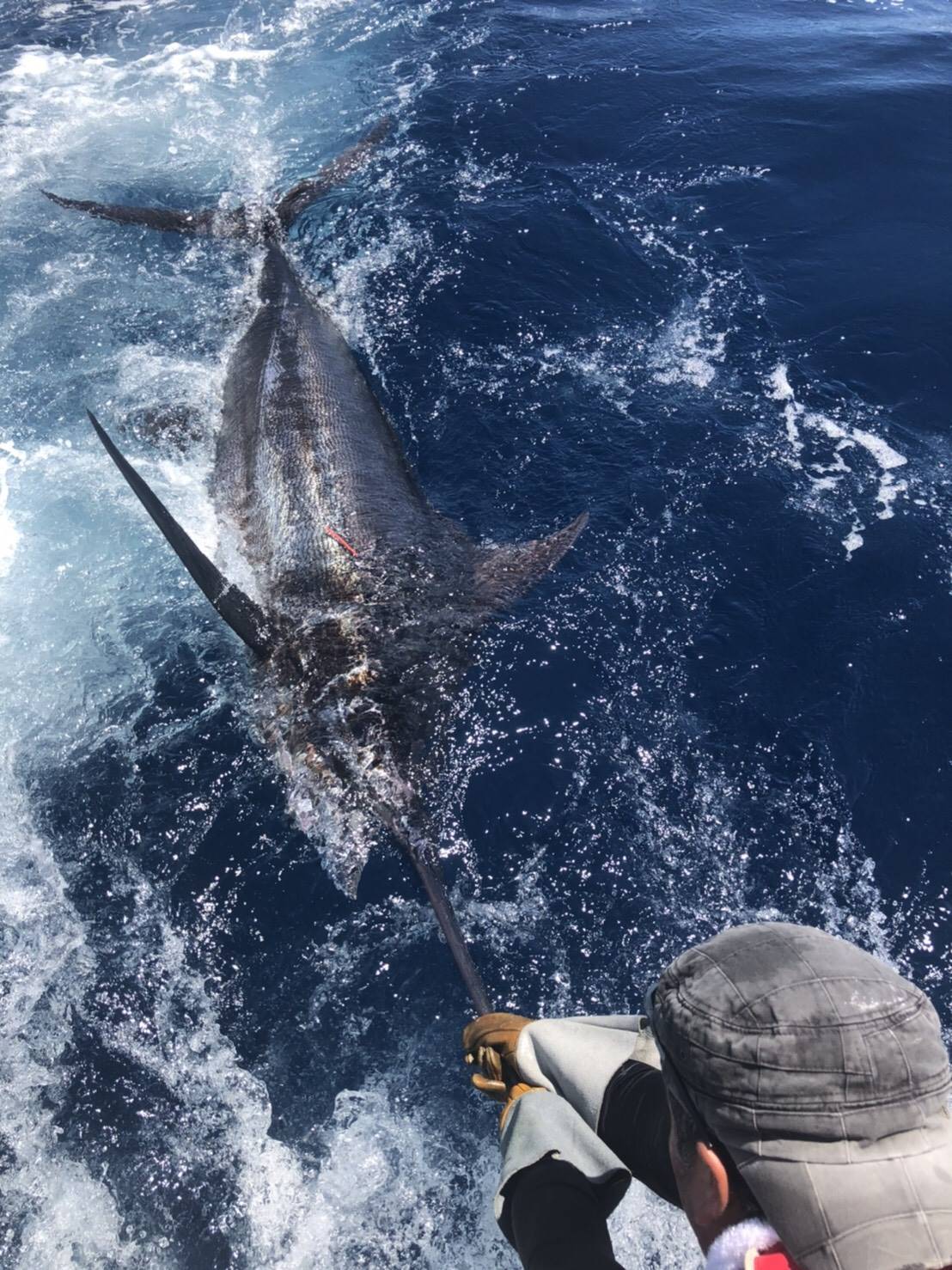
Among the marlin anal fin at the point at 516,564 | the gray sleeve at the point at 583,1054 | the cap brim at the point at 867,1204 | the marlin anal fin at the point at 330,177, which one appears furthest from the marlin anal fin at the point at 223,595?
the marlin anal fin at the point at 330,177

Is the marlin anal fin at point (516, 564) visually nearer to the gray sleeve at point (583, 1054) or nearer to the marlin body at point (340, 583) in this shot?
the marlin body at point (340, 583)

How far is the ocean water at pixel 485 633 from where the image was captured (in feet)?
14.5

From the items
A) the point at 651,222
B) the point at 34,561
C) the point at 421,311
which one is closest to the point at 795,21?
the point at 651,222

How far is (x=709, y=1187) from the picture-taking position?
75.8 inches

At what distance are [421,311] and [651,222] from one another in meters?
3.46

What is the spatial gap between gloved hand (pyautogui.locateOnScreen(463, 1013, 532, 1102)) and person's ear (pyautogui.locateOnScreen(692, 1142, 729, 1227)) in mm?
1535

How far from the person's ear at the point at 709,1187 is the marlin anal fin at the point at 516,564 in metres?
5.10

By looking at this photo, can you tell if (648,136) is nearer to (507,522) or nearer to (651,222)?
(651,222)

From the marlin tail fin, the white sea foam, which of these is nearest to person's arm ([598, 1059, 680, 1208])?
the white sea foam

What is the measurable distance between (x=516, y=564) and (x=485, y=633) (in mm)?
789

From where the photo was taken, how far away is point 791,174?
11.8m

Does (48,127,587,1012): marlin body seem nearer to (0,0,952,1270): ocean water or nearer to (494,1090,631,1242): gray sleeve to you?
(0,0,952,1270): ocean water

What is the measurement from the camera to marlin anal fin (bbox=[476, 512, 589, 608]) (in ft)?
22.6

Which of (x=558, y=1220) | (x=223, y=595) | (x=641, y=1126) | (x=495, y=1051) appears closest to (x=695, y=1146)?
(x=558, y=1220)
